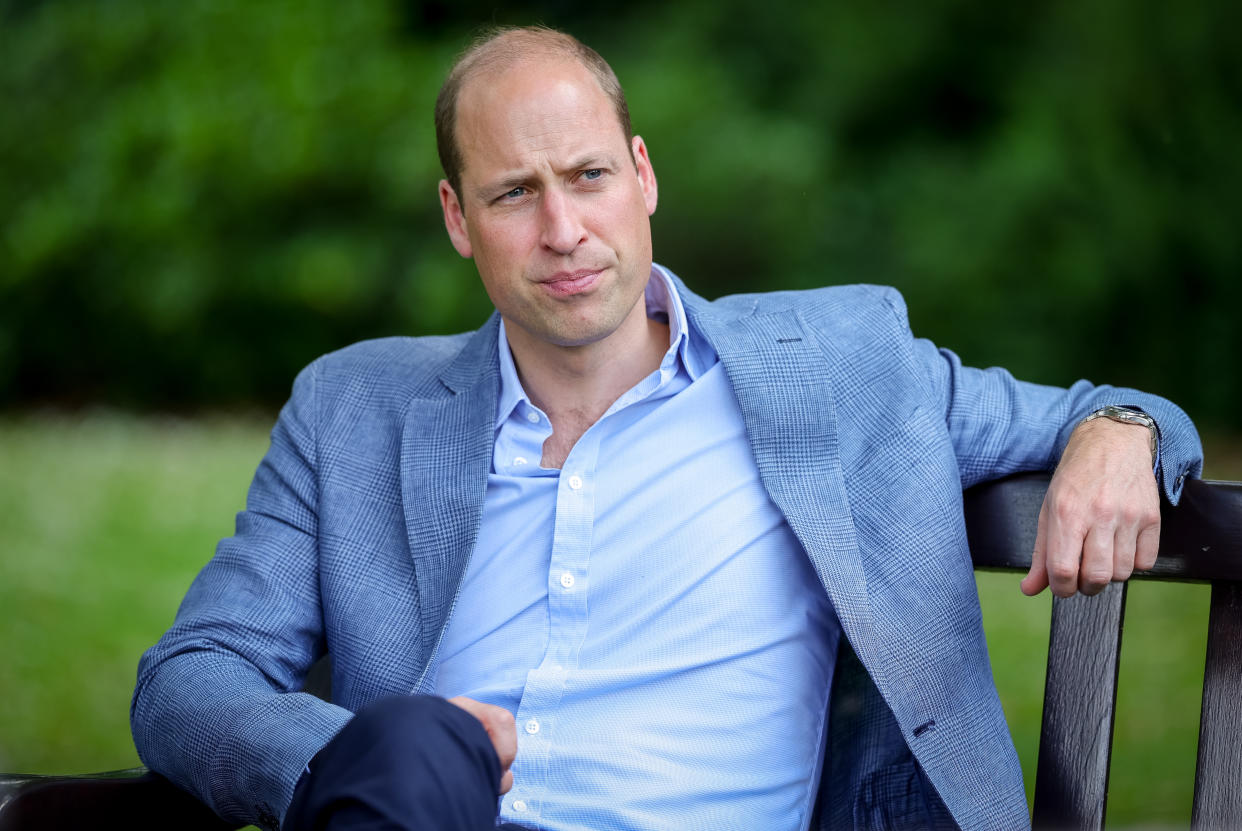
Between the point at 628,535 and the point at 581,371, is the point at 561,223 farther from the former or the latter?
the point at 628,535

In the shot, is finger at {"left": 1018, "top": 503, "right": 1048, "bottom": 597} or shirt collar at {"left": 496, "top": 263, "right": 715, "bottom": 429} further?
shirt collar at {"left": 496, "top": 263, "right": 715, "bottom": 429}

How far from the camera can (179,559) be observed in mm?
5719

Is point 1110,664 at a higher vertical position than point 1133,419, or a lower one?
lower

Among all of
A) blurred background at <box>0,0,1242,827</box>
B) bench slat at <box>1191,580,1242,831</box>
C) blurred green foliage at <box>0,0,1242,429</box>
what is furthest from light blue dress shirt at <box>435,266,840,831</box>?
blurred green foliage at <box>0,0,1242,429</box>

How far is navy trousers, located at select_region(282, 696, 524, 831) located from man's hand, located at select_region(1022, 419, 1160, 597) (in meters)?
0.74

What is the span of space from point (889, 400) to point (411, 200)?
23.8 feet

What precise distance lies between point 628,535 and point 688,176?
6613 millimetres

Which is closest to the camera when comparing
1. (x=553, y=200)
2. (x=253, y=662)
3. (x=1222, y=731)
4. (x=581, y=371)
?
(x=1222, y=731)

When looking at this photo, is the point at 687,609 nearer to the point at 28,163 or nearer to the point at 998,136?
the point at 998,136

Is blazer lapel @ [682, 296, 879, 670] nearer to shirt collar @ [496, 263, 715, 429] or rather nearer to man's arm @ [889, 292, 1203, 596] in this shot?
shirt collar @ [496, 263, 715, 429]

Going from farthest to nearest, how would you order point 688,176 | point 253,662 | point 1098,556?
1. point 688,176
2. point 253,662
3. point 1098,556

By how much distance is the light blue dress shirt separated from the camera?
179cm

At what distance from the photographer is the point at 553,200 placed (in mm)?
1931

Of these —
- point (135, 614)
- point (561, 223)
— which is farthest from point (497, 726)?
point (135, 614)
